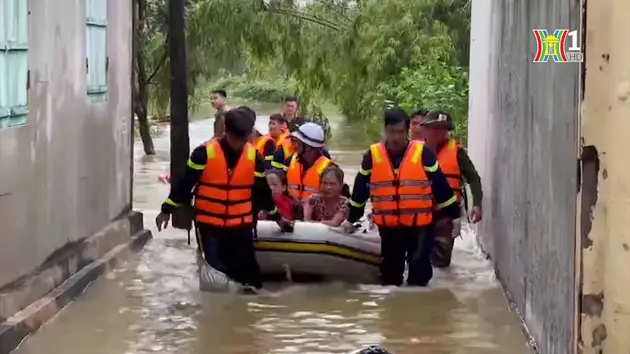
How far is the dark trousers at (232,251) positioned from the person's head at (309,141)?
1209mm

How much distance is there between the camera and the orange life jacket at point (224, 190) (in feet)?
30.3

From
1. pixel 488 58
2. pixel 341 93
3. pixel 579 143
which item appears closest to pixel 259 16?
pixel 341 93

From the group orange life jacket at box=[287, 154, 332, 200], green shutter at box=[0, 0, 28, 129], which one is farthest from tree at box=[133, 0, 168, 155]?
green shutter at box=[0, 0, 28, 129]

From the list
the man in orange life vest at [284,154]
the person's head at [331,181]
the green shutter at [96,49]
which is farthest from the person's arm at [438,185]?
the green shutter at [96,49]

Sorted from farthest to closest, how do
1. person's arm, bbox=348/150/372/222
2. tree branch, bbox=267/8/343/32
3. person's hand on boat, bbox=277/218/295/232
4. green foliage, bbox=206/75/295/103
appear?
1. green foliage, bbox=206/75/295/103
2. tree branch, bbox=267/8/343/32
3. person's hand on boat, bbox=277/218/295/232
4. person's arm, bbox=348/150/372/222

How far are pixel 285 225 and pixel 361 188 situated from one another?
706 millimetres

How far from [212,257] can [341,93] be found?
50.9 ft

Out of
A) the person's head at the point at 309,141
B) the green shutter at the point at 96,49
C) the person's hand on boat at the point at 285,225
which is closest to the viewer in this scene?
the person's hand on boat at the point at 285,225

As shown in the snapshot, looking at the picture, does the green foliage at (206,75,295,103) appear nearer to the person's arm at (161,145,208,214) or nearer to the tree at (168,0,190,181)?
the tree at (168,0,190,181)

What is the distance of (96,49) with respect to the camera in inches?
433

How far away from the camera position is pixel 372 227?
10.9 meters

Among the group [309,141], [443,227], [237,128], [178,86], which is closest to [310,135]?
[309,141]

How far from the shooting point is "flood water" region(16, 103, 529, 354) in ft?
26.5

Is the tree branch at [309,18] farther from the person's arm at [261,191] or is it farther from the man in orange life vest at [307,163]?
the person's arm at [261,191]
